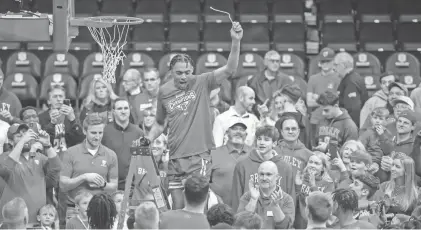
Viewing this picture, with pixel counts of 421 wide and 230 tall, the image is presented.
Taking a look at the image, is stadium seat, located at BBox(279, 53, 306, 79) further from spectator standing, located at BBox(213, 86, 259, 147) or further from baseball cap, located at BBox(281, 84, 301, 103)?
spectator standing, located at BBox(213, 86, 259, 147)

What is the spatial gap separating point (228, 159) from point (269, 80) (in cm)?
316

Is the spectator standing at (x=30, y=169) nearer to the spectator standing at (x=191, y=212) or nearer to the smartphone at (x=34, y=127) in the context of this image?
the smartphone at (x=34, y=127)

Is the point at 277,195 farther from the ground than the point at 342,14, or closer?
closer

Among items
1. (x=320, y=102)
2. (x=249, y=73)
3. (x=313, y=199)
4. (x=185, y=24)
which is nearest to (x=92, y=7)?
(x=185, y=24)

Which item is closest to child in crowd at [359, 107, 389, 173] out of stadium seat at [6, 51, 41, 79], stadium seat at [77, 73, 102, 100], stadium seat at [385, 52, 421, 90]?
stadium seat at [385, 52, 421, 90]

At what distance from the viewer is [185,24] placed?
1772 centimetres

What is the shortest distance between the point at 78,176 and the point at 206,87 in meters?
2.15

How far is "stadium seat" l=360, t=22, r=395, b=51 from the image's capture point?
696 inches

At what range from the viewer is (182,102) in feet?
34.6

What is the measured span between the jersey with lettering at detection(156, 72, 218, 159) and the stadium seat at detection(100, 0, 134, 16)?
25.0 feet

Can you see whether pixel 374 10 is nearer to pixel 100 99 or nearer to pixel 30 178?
pixel 100 99

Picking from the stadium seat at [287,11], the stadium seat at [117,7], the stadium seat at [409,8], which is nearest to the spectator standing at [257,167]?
the stadium seat at [287,11]

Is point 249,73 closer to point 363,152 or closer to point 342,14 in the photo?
point 342,14

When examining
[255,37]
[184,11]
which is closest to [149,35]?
[184,11]
